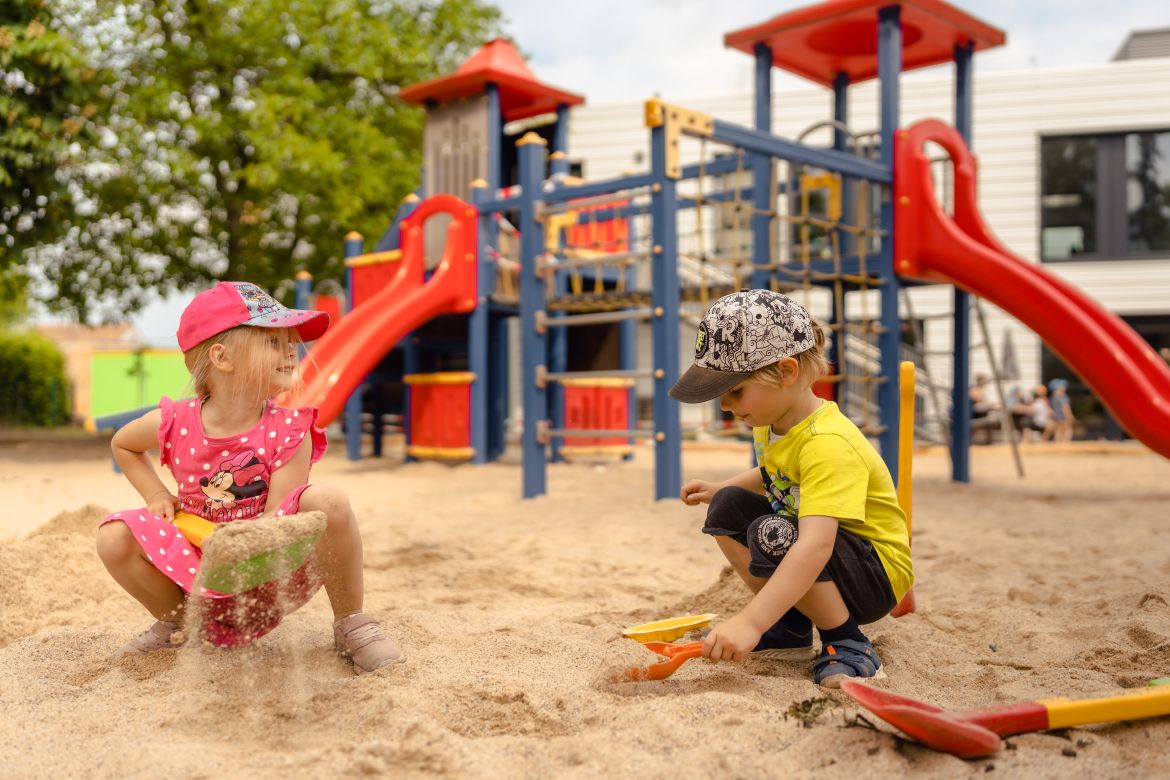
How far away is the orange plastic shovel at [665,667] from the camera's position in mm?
2222

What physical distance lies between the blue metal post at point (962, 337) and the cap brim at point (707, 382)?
5.95 m

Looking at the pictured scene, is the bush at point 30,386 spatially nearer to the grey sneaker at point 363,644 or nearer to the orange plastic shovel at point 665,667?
the grey sneaker at point 363,644

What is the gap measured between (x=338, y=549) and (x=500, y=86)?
8.25 metres

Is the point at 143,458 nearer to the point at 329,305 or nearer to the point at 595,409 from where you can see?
the point at 595,409

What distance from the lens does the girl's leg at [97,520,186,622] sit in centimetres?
229

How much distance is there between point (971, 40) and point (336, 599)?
728cm

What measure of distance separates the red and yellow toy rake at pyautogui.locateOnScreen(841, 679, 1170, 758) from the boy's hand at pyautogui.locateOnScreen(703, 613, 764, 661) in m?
0.21

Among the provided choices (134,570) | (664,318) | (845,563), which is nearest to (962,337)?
(664,318)

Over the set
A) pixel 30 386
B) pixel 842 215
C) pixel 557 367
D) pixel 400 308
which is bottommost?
pixel 30 386

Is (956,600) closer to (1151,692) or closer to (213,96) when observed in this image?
(1151,692)

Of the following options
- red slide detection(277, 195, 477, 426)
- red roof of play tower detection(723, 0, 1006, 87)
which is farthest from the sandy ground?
red roof of play tower detection(723, 0, 1006, 87)

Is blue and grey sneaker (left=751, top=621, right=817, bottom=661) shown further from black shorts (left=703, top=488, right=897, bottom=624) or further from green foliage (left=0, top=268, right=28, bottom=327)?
green foliage (left=0, top=268, right=28, bottom=327)

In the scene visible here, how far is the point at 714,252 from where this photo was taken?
785 cm

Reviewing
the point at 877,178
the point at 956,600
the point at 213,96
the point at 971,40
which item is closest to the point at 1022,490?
the point at 877,178
